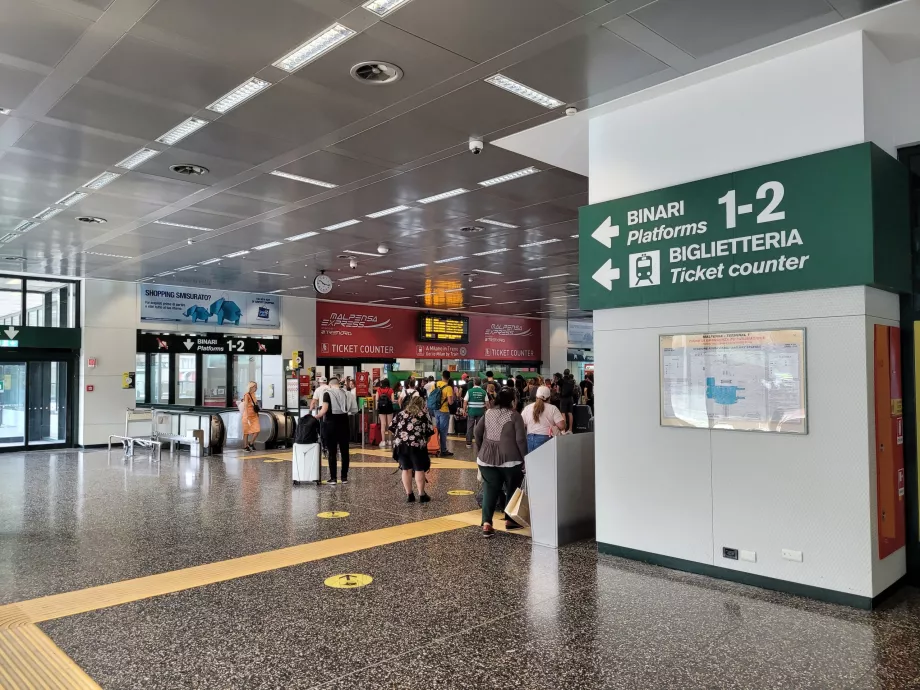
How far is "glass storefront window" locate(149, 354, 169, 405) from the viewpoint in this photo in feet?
56.5

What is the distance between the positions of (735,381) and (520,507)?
8.44 feet

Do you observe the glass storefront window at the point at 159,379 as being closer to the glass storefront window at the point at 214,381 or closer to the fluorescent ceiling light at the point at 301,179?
the glass storefront window at the point at 214,381

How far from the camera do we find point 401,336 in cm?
2267

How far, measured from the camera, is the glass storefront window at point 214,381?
1825 centimetres

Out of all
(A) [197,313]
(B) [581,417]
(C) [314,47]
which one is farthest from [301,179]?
(A) [197,313]

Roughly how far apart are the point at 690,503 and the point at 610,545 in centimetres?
91

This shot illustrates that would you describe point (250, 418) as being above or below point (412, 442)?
below

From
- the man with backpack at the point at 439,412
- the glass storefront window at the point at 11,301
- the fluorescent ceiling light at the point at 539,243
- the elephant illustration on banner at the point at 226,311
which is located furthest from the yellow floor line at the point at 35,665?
the elephant illustration on banner at the point at 226,311

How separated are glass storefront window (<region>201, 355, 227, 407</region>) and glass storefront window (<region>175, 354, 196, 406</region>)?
12.0 inches

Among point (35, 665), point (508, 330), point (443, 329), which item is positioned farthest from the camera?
point (508, 330)

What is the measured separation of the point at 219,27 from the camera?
4598mm

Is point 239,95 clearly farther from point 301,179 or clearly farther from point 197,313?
point 197,313

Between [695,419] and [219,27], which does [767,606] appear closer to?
[695,419]

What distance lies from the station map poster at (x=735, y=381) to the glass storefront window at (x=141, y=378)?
1469 cm
